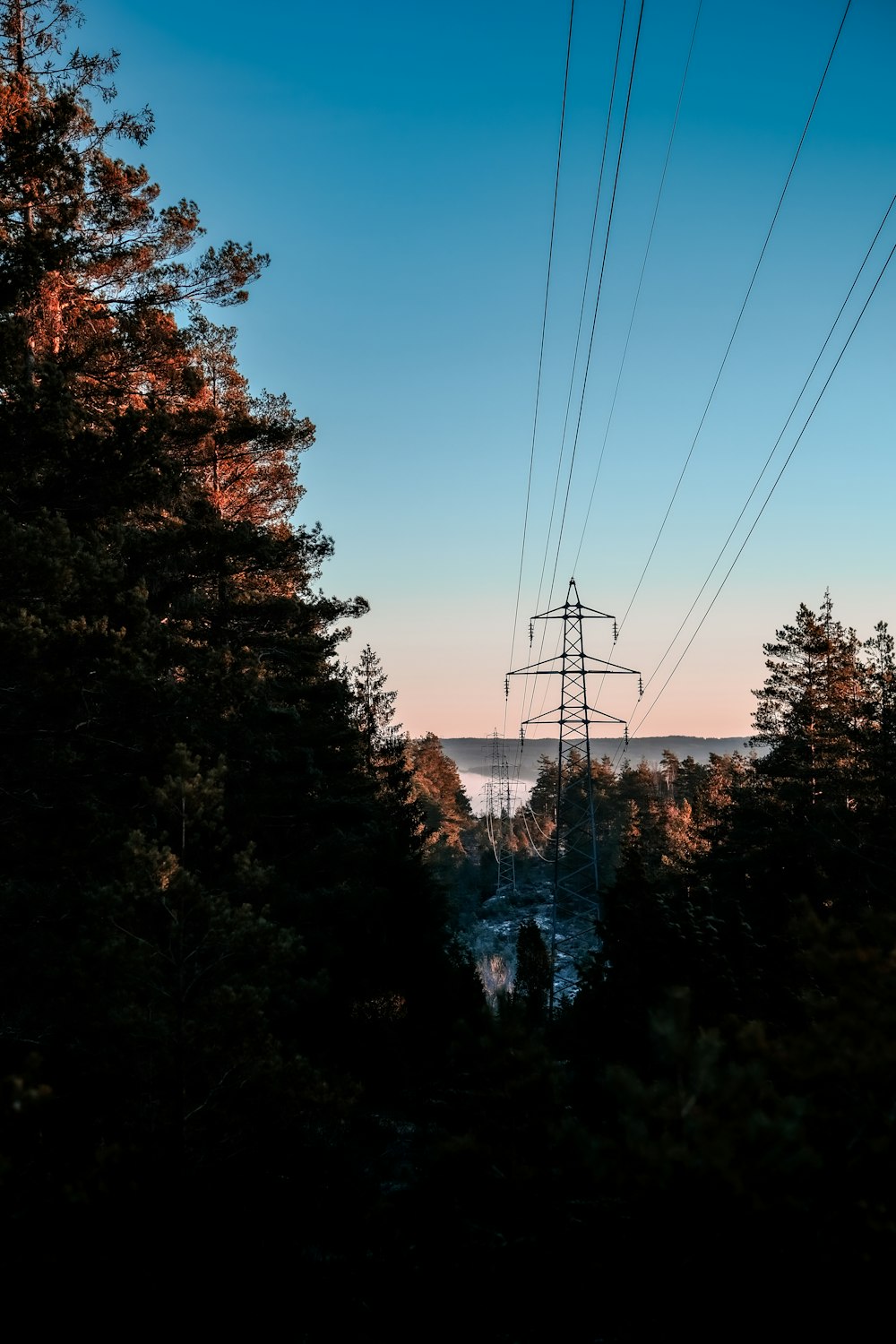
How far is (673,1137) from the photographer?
9.98 ft

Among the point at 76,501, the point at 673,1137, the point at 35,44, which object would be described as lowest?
the point at 673,1137

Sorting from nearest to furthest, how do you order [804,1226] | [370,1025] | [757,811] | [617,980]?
[804,1226]
[617,980]
[370,1025]
[757,811]

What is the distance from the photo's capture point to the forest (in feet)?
10.1

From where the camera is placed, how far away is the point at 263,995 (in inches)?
294

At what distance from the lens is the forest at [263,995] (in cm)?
308

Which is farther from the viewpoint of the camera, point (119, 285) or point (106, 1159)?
point (119, 285)

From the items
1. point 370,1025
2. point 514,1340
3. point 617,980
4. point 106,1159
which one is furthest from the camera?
point 370,1025

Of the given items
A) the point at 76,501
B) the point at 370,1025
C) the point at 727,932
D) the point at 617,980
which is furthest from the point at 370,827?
the point at 76,501

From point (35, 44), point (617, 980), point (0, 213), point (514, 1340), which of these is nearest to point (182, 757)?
point (514, 1340)

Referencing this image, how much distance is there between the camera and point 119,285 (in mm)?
12094

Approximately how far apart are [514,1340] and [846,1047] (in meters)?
3.05

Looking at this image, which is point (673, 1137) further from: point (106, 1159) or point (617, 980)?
point (617, 980)

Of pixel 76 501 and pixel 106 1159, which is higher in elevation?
pixel 76 501

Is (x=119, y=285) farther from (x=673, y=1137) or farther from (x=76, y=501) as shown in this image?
(x=673, y=1137)
